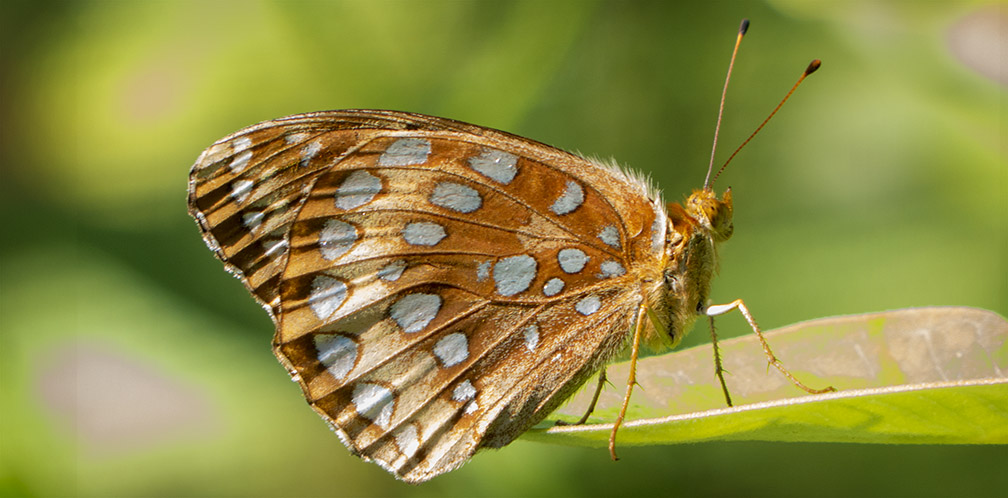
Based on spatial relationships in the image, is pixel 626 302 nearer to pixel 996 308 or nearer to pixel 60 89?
pixel 996 308

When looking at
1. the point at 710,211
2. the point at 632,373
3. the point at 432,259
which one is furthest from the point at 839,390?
the point at 432,259

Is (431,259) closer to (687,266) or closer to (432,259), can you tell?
(432,259)

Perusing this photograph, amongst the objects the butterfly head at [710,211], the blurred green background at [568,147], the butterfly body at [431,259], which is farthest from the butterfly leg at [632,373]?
the blurred green background at [568,147]

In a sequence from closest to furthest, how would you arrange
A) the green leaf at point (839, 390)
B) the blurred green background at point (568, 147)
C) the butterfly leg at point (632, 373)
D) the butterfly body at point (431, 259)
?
A: the green leaf at point (839, 390) → the butterfly leg at point (632, 373) → the butterfly body at point (431, 259) → the blurred green background at point (568, 147)

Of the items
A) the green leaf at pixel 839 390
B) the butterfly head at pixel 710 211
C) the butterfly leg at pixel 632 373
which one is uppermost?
the butterfly head at pixel 710 211

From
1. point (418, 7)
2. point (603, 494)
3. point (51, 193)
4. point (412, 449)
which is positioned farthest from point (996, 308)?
point (51, 193)

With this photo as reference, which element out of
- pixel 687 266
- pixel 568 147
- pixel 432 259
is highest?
pixel 568 147

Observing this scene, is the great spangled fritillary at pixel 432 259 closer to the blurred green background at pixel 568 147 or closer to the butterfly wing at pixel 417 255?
the butterfly wing at pixel 417 255
